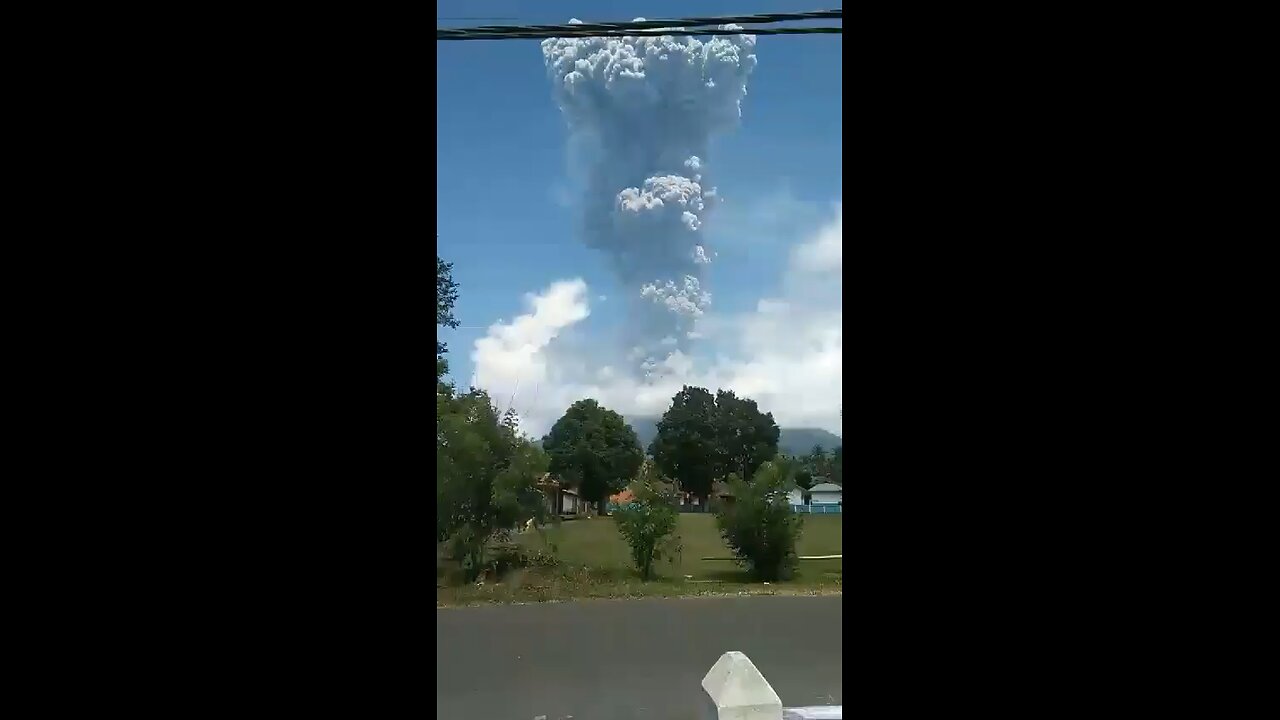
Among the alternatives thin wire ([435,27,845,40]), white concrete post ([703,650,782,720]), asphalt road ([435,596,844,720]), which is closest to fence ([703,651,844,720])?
white concrete post ([703,650,782,720])

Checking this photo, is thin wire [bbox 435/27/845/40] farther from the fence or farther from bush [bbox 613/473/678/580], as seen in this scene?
bush [bbox 613/473/678/580]

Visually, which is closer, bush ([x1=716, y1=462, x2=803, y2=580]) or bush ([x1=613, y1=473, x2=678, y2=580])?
bush ([x1=716, y1=462, x2=803, y2=580])

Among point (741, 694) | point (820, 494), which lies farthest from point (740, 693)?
point (820, 494)

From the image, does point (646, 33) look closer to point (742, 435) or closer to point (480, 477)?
point (480, 477)

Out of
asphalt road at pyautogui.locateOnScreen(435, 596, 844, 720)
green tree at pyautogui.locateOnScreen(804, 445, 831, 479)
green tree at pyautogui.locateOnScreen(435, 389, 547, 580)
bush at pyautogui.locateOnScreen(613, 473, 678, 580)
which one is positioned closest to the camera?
asphalt road at pyautogui.locateOnScreen(435, 596, 844, 720)

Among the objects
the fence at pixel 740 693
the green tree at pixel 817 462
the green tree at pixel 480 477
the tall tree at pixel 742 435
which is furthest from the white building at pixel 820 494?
the fence at pixel 740 693

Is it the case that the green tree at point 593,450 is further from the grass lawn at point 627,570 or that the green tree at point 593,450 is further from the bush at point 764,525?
the bush at point 764,525
